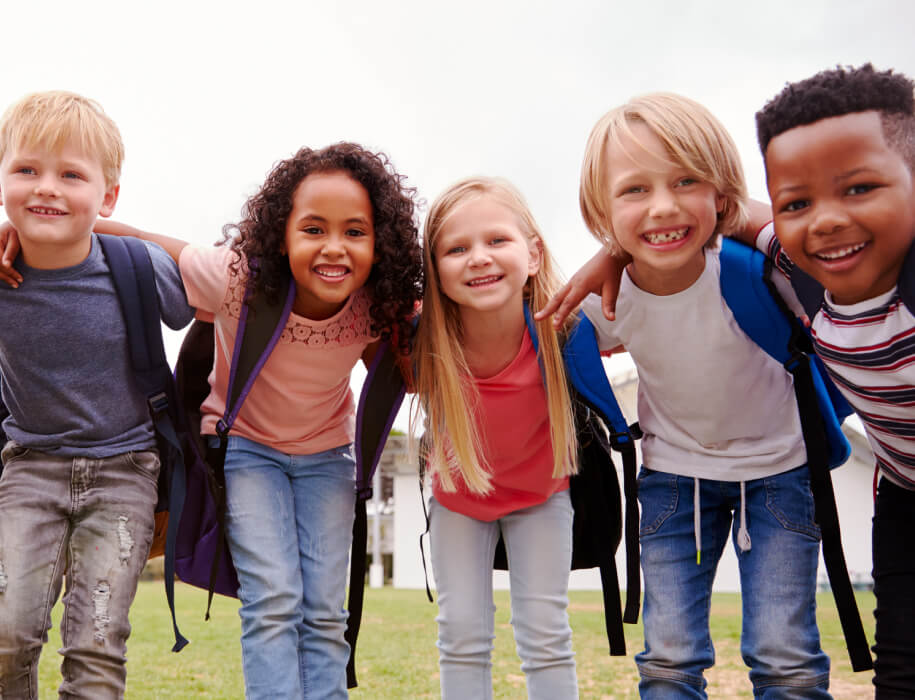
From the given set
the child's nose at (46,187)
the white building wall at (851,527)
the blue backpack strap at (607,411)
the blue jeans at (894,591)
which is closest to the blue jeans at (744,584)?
the blue backpack strap at (607,411)

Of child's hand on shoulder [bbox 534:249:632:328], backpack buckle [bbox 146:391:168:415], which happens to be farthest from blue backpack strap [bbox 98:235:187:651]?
child's hand on shoulder [bbox 534:249:632:328]

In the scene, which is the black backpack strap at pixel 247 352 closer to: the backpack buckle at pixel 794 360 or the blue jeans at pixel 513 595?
the blue jeans at pixel 513 595

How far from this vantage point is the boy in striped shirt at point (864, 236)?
212 cm

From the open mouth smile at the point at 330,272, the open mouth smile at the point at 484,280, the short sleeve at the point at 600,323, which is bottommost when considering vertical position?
the short sleeve at the point at 600,323

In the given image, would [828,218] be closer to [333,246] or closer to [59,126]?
[333,246]

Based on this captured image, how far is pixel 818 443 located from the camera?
268 cm

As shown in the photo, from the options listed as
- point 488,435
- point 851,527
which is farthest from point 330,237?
point 851,527

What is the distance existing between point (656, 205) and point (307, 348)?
130 cm

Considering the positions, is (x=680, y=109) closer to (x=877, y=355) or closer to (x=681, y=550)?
(x=877, y=355)

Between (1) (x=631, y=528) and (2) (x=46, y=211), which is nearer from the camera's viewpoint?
(2) (x=46, y=211)

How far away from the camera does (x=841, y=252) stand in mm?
2195

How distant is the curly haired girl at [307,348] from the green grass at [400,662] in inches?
91.3

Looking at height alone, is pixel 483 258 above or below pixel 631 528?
above

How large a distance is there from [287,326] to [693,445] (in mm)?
1461
